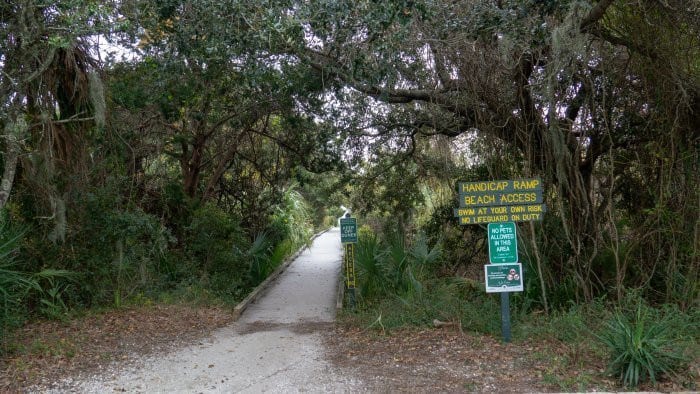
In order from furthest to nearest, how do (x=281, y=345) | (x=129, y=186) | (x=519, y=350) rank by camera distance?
1. (x=129, y=186)
2. (x=281, y=345)
3. (x=519, y=350)

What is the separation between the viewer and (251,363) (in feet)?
24.1

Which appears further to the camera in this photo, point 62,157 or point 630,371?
point 62,157

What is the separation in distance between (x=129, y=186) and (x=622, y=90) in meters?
10.2

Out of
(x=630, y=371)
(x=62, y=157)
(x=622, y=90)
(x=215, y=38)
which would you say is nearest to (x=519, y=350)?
(x=630, y=371)

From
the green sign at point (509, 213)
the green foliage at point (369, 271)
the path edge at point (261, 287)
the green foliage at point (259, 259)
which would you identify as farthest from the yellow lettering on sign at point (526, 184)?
the green foliage at point (259, 259)

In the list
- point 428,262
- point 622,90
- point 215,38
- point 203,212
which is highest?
point 215,38

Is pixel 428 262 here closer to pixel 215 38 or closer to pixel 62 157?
pixel 215 38

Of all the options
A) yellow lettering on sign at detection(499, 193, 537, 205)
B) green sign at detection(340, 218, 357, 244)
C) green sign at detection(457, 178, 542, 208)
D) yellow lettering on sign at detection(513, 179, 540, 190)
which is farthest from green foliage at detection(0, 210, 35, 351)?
yellow lettering on sign at detection(513, 179, 540, 190)

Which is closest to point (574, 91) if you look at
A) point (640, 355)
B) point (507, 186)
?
point (507, 186)

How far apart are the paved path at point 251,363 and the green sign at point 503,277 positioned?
2597 millimetres

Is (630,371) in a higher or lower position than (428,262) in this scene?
lower

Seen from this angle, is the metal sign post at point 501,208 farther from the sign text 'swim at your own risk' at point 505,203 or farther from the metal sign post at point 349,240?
the metal sign post at point 349,240

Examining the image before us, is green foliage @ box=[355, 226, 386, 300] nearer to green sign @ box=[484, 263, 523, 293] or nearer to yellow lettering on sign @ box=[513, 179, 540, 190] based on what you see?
green sign @ box=[484, 263, 523, 293]

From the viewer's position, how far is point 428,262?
11031 millimetres
